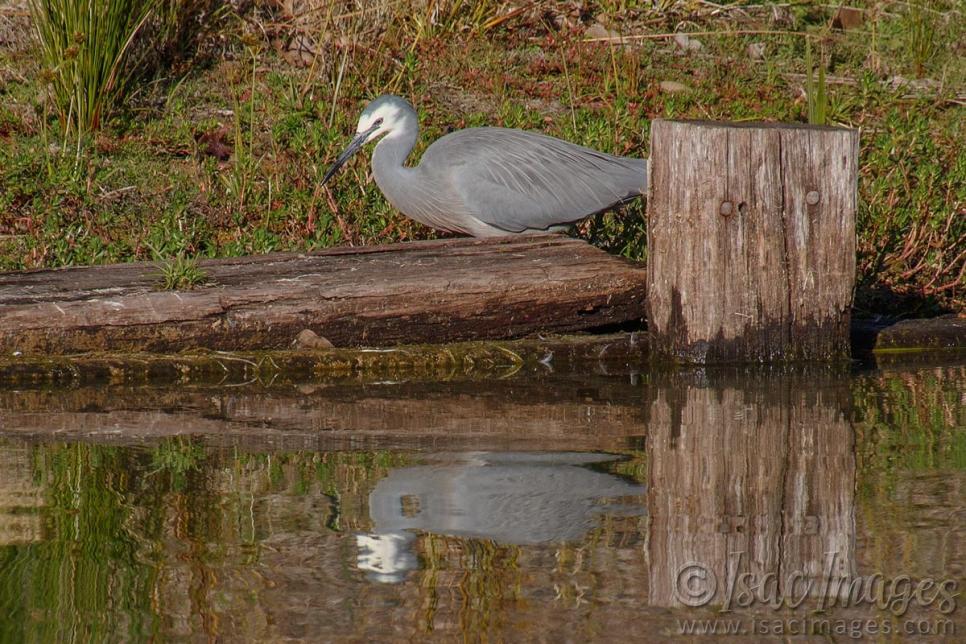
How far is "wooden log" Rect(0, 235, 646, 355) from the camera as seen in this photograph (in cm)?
536

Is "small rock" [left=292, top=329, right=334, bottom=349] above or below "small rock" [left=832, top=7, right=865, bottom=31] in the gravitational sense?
below

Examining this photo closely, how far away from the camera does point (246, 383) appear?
5.50 m

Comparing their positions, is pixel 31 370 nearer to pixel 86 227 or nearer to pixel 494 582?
pixel 86 227

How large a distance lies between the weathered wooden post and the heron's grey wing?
32.8 inches

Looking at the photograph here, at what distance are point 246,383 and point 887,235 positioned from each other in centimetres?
334

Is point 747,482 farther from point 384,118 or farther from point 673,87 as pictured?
point 673,87

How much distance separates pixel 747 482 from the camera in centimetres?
387

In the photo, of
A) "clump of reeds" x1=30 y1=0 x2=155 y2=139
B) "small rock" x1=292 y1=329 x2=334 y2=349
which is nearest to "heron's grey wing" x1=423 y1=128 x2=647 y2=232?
"small rock" x1=292 y1=329 x2=334 y2=349

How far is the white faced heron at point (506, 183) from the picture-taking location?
21.2 ft

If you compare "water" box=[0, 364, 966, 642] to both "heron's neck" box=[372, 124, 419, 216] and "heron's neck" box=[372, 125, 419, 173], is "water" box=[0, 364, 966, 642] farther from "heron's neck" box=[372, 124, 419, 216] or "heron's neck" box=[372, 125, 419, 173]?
"heron's neck" box=[372, 125, 419, 173]

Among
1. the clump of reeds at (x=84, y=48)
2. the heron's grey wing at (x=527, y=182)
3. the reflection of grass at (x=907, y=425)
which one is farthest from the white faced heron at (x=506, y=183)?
the clump of reeds at (x=84, y=48)

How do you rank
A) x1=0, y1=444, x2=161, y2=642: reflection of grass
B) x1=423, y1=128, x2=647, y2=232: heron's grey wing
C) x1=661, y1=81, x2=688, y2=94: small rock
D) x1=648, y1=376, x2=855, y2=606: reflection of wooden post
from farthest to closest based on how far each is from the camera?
x1=661, y1=81, x2=688, y2=94: small rock
x1=423, y1=128, x2=647, y2=232: heron's grey wing
x1=648, y1=376, x2=855, y2=606: reflection of wooden post
x1=0, y1=444, x2=161, y2=642: reflection of grass

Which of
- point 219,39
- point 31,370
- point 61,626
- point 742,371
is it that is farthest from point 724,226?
point 219,39

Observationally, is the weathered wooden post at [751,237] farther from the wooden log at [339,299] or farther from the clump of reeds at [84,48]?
the clump of reeds at [84,48]
